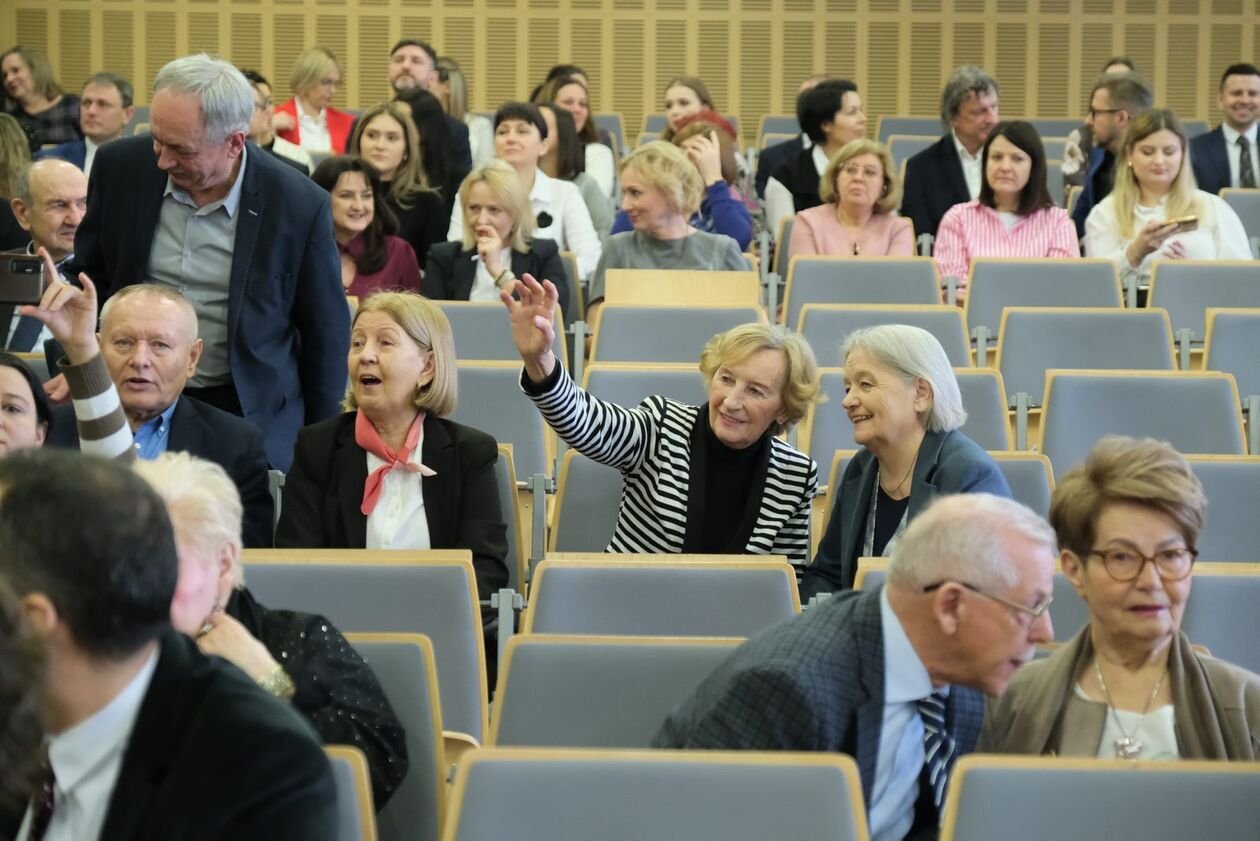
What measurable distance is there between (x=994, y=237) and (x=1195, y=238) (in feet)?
2.27

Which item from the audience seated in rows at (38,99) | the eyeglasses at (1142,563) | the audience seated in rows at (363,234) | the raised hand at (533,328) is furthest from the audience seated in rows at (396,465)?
the audience seated in rows at (38,99)

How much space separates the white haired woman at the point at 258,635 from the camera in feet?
6.72

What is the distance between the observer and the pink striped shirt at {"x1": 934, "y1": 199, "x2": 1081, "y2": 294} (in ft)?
19.1

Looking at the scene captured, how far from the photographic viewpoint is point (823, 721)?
6.66 ft

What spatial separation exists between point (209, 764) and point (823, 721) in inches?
31.5

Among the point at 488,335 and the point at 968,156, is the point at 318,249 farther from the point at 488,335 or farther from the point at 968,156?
the point at 968,156

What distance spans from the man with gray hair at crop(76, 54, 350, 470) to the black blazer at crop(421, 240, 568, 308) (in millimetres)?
1598

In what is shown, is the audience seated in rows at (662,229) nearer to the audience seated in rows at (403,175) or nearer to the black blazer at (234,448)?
the audience seated in rows at (403,175)

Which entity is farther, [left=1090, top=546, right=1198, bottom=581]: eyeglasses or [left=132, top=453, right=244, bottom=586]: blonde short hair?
[left=1090, top=546, right=1198, bottom=581]: eyeglasses

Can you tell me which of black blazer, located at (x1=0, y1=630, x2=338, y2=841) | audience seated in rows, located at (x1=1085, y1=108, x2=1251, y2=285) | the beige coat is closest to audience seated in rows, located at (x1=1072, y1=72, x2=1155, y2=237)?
audience seated in rows, located at (x1=1085, y1=108, x2=1251, y2=285)

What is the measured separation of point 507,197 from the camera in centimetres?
521

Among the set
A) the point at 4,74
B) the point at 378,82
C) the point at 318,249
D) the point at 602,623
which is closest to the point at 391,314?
the point at 318,249

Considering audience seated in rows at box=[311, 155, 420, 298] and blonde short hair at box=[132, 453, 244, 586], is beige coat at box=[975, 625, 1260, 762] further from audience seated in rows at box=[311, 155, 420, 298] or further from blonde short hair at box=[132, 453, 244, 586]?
audience seated in rows at box=[311, 155, 420, 298]

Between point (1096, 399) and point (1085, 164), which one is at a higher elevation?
point (1085, 164)
